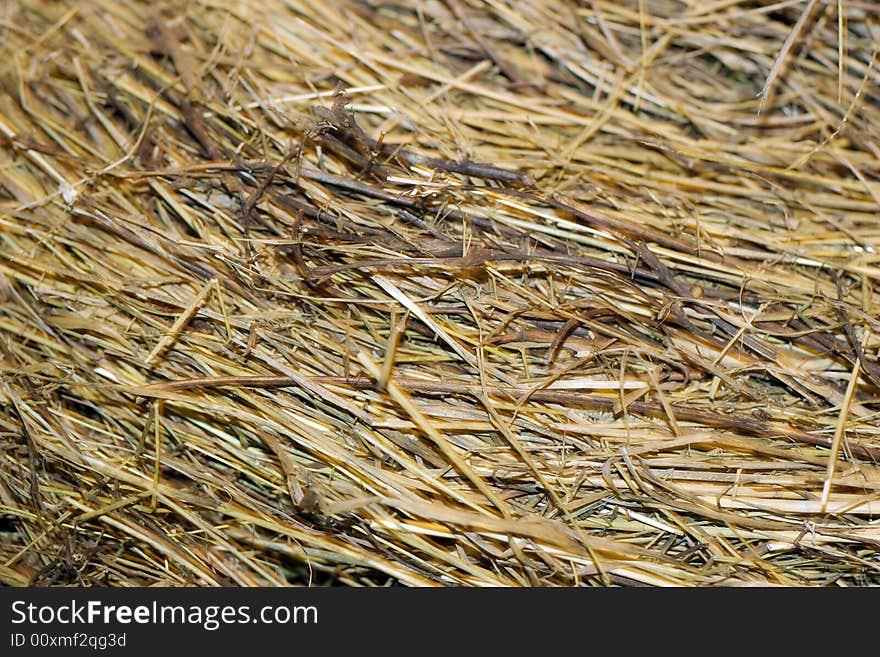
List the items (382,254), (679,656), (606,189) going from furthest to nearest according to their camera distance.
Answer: (606,189), (382,254), (679,656)

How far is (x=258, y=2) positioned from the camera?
1.46 meters

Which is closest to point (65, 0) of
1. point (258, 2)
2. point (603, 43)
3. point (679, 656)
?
point (258, 2)

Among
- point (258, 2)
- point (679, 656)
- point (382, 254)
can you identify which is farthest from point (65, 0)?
point (679, 656)

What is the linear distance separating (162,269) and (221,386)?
23cm

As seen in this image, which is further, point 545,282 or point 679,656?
point 545,282

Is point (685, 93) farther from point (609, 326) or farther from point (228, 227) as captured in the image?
point (228, 227)

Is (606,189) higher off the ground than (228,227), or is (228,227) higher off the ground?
(606,189)

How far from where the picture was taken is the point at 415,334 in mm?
1175

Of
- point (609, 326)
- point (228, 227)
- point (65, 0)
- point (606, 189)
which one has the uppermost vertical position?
point (65, 0)

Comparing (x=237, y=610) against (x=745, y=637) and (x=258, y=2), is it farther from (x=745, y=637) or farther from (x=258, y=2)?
(x=258, y=2)

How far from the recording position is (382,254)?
1.15 metres

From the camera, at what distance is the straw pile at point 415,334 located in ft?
3.51

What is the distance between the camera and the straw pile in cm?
107

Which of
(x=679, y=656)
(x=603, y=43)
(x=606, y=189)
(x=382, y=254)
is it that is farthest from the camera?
(x=603, y=43)
